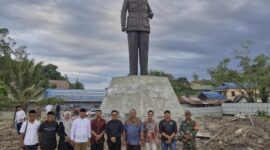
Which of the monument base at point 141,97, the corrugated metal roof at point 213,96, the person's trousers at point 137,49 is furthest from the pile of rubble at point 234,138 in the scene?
the corrugated metal roof at point 213,96

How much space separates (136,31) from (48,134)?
489 centimetres

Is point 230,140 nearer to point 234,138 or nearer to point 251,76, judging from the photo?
point 234,138

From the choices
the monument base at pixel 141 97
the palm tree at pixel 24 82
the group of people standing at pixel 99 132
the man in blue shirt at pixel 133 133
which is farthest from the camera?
the palm tree at pixel 24 82

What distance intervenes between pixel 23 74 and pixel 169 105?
40.9 feet

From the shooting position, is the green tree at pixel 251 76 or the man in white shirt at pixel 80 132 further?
the green tree at pixel 251 76

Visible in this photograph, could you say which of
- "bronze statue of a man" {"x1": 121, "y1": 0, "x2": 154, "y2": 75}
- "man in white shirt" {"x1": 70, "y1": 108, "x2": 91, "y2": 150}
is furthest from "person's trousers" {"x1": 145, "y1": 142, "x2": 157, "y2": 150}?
"bronze statue of a man" {"x1": 121, "y1": 0, "x2": 154, "y2": 75}

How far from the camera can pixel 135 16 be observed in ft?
33.9

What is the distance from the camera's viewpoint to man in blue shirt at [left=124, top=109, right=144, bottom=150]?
6570 mm

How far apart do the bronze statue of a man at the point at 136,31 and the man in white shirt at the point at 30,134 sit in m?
4.40

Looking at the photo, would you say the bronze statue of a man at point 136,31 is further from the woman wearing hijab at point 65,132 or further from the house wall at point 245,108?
the house wall at point 245,108

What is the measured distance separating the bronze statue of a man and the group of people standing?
376 centimetres

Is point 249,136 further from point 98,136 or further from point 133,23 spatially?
point 98,136

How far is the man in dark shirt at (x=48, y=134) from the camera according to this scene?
21.1ft

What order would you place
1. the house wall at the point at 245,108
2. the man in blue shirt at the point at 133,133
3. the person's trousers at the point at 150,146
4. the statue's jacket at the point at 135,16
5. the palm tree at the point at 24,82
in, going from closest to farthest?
the man in blue shirt at the point at 133,133, the person's trousers at the point at 150,146, the statue's jacket at the point at 135,16, the palm tree at the point at 24,82, the house wall at the point at 245,108
